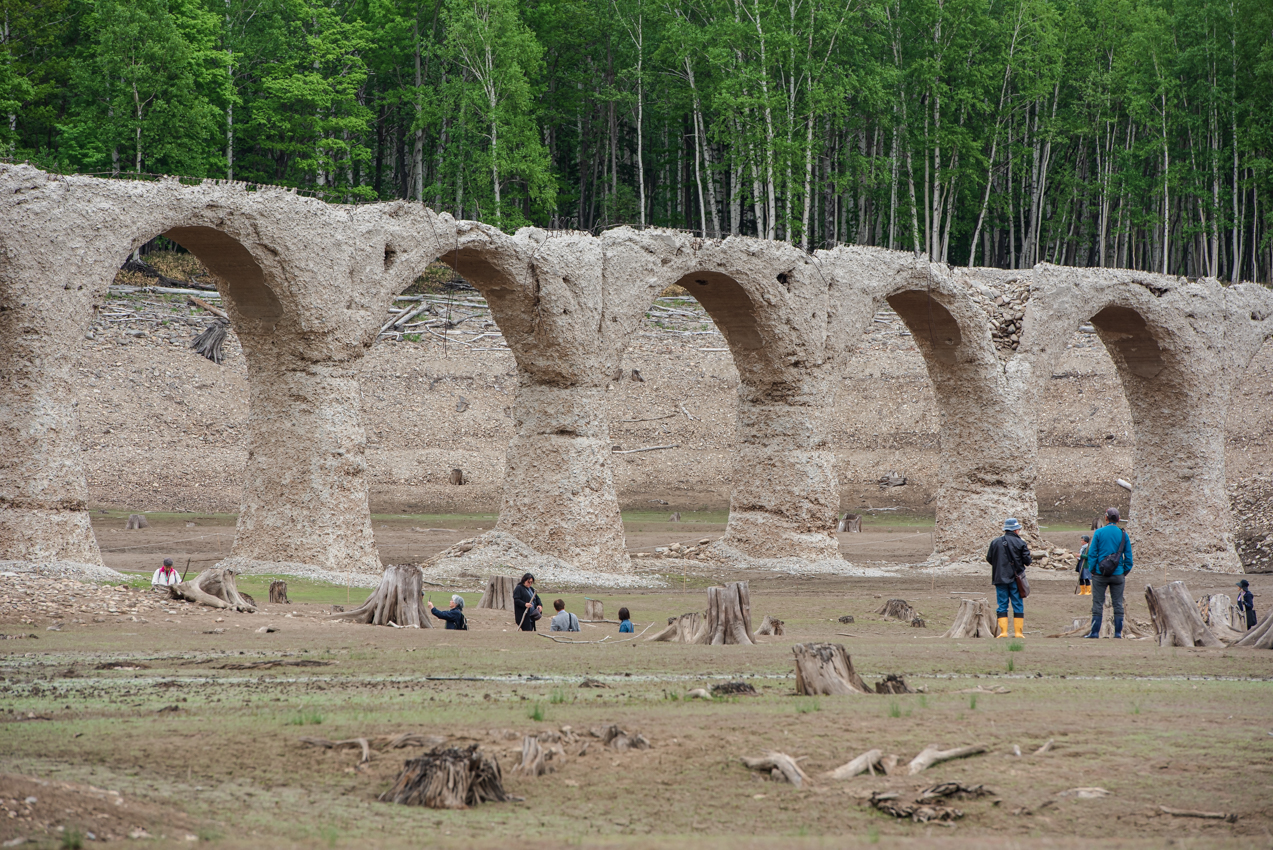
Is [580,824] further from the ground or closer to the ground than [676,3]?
closer to the ground

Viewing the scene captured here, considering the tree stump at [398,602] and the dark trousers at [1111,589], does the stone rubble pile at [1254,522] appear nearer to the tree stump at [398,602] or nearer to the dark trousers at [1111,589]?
the dark trousers at [1111,589]

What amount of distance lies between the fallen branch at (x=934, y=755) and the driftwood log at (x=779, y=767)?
58 centimetres

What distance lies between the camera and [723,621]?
11875 mm

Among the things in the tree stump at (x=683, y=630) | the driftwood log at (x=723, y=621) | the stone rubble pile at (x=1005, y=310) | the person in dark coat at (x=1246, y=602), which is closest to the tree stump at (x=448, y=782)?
the driftwood log at (x=723, y=621)

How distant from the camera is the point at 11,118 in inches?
1407

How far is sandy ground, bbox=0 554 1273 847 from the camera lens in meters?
5.67

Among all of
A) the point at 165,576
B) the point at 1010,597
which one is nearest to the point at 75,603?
the point at 165,576

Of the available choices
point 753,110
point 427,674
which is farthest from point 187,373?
point 427,674

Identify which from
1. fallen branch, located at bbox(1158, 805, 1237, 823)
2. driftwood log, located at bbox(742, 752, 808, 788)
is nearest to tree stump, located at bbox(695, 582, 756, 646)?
driftwood log, located at bbox(742, 752, 808, 788)

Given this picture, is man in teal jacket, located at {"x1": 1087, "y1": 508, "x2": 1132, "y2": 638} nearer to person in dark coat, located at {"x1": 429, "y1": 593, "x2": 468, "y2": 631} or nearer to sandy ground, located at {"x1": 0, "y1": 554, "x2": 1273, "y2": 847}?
sandy ground, located at {"x1": 0, "y1": 554, "x2": 1273, "y2": 847}

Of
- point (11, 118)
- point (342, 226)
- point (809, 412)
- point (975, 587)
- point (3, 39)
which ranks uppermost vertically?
point (3, 39)

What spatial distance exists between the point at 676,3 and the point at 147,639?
3365 centimetres

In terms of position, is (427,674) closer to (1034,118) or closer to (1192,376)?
(1192,376)

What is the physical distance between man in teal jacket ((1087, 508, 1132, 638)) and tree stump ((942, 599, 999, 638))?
3.42 feet
